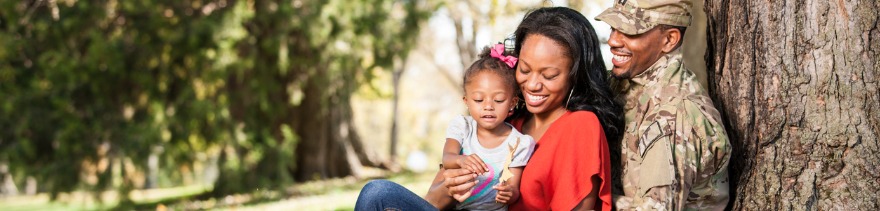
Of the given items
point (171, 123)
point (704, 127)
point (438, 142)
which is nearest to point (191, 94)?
point (171, 123)

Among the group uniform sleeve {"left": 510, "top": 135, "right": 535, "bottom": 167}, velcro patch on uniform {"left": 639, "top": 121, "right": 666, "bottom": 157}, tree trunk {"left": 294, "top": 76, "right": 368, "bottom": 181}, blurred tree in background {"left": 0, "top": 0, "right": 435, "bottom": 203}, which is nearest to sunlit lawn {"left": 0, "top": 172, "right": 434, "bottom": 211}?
blurred tree in background {"left": 0, "top": 0, "right": 435, "bottom": 203}

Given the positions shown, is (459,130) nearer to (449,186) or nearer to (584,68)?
(449,186)

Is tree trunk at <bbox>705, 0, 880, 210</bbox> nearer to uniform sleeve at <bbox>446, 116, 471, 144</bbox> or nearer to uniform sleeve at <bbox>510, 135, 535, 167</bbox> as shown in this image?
uniform sleeve at <bbox>510, 135, 535, 167</bbox>

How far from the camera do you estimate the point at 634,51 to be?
11.2 ft

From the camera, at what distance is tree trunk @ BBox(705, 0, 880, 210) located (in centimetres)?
330

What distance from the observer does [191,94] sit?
1220cm

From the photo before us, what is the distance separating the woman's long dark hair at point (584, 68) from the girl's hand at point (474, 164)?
15.5 inches

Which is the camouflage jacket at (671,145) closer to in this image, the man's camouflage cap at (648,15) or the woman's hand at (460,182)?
the man's camouflage cap at (648,15)

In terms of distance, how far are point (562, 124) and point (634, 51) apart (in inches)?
14.6

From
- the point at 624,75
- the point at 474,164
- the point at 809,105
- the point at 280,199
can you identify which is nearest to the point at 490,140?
the point at 474,164

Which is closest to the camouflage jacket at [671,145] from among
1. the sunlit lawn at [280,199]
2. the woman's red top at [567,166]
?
the woman's red top at [567,166]

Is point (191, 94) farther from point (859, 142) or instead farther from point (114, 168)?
point (859, 142)

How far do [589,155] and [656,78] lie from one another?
1.24 ft

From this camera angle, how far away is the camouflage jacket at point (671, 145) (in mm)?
3129
